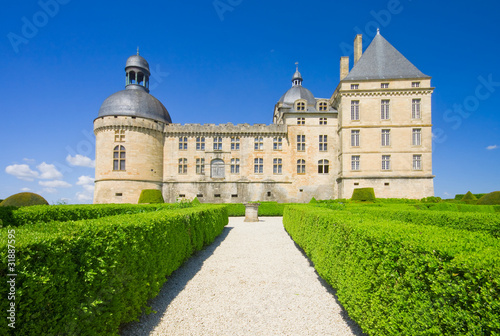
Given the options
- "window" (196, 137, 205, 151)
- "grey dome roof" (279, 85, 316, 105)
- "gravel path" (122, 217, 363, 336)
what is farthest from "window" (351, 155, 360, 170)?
"gravel path" (122, 217, 363, 336)

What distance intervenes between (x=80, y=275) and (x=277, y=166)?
26.8 metres

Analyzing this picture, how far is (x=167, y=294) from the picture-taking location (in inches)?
211

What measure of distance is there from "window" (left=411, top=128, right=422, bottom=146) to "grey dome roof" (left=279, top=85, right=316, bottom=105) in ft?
38.6

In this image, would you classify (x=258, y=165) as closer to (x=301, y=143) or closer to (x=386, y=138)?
(x=301, y=143)

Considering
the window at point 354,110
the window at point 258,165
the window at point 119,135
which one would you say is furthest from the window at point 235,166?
the window at point 354,110

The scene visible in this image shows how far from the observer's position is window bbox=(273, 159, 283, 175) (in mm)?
29047

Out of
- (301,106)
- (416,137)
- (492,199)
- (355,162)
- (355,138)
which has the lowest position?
(492,199)

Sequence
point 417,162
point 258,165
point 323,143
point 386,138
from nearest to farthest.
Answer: point 417,162 → point 386,138 → point 323,143 → point 258,165

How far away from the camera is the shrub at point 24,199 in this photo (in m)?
15.3

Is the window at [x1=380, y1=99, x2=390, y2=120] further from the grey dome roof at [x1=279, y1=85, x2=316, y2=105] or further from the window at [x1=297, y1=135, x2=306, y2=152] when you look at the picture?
the grey dome roof at [x1=279, y1=85, x2=316, y2=105]

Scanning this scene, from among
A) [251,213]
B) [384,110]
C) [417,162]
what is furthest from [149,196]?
[417,162]

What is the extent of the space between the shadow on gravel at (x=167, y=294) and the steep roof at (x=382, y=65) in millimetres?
25309

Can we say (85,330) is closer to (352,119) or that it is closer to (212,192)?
(212,192)

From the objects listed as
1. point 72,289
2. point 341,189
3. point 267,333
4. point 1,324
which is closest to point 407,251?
point 267,333
